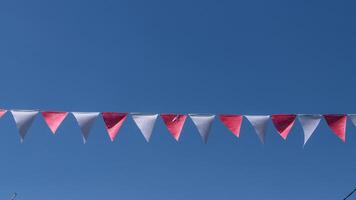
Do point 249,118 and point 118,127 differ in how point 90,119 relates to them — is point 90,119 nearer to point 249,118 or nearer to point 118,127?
point 118,127

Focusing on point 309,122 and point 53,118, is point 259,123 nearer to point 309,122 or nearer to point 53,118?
point 309,122

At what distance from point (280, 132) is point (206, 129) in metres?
1.42

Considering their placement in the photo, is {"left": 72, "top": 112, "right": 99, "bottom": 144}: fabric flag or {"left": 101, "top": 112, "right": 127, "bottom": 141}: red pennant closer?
{"left": 72, "top": 112, "right": 99, "bottom": 144}: fabric flag

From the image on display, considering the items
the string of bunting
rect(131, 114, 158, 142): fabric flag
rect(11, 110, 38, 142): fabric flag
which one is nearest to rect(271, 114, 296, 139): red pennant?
the string of bunting

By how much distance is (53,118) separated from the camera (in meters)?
9.99

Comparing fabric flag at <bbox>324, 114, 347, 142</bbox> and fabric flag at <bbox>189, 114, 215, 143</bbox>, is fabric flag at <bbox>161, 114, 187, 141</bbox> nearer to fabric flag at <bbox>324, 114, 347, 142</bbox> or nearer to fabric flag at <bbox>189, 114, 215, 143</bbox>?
fabric flag at <bbox>189, 114, 215, 143</bbox>

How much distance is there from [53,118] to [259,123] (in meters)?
3.92

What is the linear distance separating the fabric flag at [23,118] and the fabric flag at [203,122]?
299 cm

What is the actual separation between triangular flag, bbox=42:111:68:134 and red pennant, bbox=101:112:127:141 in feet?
2.59

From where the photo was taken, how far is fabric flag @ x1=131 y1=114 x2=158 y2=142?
9734 mm

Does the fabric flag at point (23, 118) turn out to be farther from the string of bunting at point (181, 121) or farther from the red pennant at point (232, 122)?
the red pennant at point (232, 122)

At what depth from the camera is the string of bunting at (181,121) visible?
32.0ft

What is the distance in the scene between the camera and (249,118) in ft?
32.7

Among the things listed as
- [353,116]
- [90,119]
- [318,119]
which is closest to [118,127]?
[90,119]
